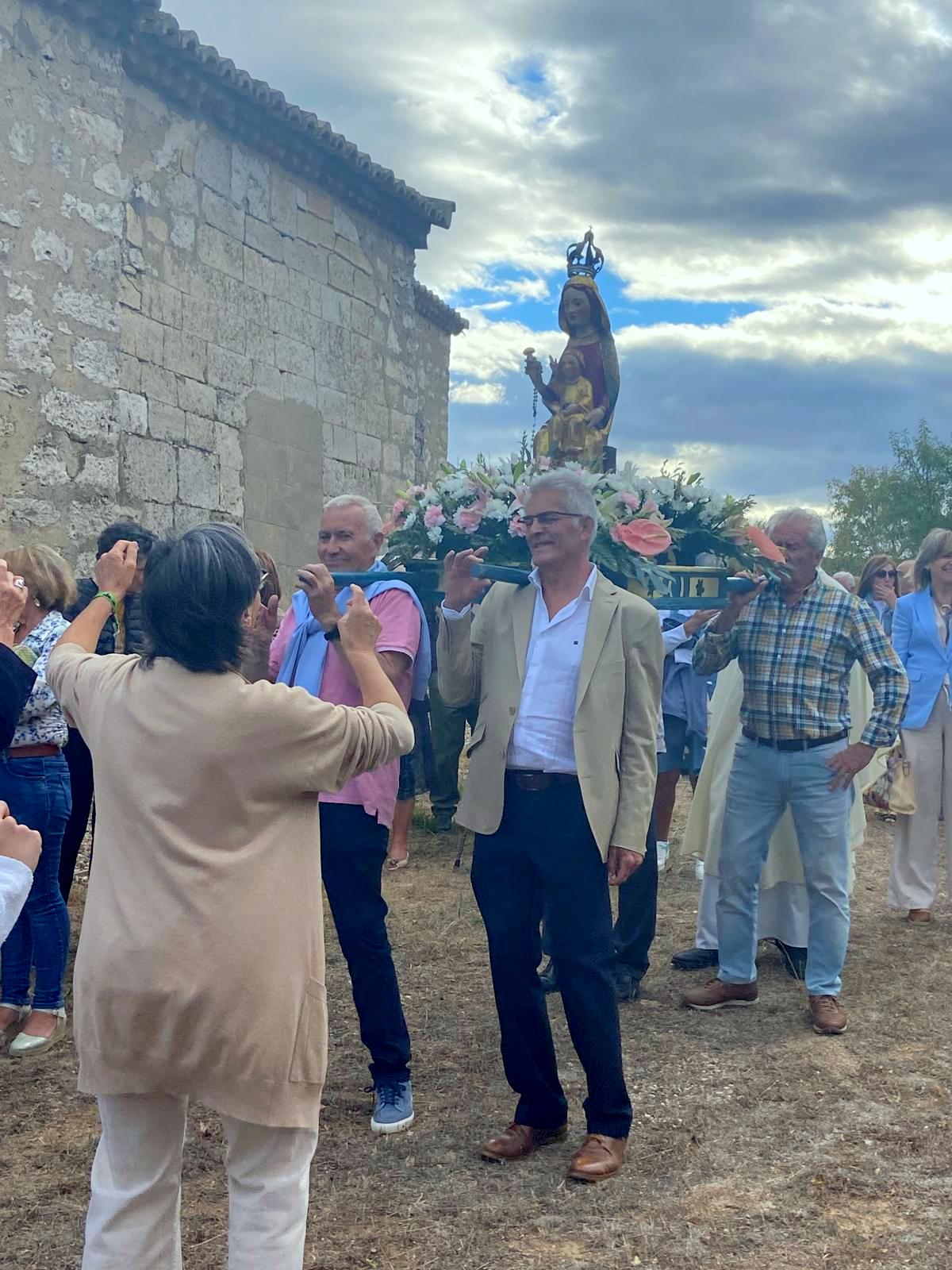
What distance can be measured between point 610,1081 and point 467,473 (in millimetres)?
2336

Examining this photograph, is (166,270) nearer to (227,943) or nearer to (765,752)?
(765,752)

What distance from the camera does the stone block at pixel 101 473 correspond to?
8836 millimetres

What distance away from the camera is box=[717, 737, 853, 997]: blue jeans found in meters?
5.26

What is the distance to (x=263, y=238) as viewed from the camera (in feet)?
35.4

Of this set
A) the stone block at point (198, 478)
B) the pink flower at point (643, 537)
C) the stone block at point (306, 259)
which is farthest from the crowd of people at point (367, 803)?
the stone block at point (306, 259)

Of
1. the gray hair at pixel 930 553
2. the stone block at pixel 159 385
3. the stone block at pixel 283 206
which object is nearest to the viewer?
the gray hair at pixel 930 553

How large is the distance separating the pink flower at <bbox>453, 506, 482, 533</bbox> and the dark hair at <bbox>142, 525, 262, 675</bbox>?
2.10 meters

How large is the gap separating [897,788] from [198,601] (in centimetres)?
544

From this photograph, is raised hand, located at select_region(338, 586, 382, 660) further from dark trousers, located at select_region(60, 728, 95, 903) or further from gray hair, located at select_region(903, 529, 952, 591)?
gray hair, located at select_region(903, 529, 952, 591)

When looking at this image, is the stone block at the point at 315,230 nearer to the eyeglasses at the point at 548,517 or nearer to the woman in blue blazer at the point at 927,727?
the woman in blue blazer at the point at 927,727

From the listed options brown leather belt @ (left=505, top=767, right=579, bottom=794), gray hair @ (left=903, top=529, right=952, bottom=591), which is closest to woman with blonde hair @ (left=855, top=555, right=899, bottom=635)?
gray hair @ (left=903, top=529, right=952, bottom=591)

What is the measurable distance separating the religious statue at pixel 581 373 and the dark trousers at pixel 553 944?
14.6 ft

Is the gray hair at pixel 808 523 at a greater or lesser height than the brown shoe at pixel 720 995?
greater

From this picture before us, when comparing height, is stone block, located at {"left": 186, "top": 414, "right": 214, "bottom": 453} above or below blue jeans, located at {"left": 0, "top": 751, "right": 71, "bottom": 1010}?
above
